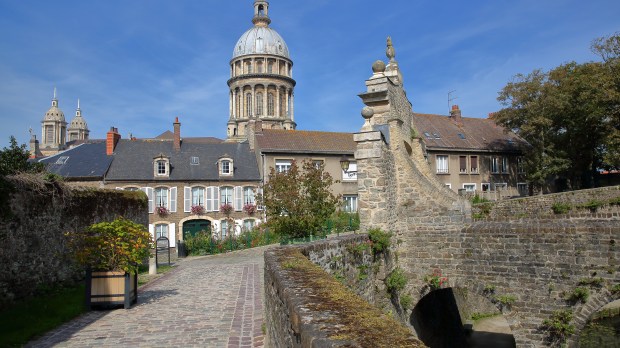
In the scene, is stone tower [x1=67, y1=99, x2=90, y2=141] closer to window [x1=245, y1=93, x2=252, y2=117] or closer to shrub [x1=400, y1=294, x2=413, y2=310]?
window [x1=245, y1=93, x2=252, y2=117]

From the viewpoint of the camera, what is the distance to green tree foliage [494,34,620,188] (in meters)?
25.3

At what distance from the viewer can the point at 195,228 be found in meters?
31.4

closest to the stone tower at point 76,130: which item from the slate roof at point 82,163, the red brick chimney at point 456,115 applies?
the slate roof at point 82,163

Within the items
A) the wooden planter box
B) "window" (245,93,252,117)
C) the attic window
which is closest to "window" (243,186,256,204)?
the attic window

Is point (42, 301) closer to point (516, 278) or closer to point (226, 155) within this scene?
point (516, 278)

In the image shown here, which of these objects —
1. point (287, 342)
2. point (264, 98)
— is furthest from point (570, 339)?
point (264, 98)

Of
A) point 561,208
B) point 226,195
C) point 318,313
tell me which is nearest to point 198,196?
point 226,195

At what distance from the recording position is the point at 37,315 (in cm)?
851

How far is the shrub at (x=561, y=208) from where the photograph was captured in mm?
18422

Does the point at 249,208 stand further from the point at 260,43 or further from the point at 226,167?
the point at 260,43

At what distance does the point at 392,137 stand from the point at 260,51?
47.3m

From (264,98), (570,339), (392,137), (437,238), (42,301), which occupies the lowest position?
(570,339)

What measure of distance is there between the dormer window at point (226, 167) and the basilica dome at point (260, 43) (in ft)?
90.1

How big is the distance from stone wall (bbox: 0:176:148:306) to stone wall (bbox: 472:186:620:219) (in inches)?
535
